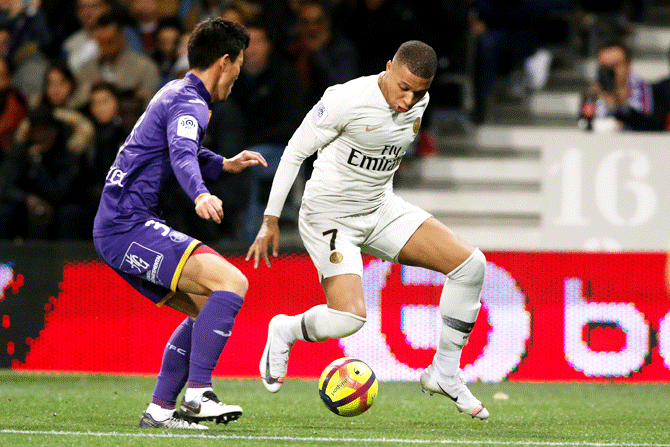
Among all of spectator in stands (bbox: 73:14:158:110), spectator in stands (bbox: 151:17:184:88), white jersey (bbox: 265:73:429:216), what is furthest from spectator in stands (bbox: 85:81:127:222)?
white jersey (bbox: 265:73:429:216)

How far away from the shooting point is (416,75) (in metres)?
5.38

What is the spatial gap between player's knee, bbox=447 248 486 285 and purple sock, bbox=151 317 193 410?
149 cm

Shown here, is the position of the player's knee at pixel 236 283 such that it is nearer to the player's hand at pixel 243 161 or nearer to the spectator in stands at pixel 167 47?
the player's hand at pixel 243 161

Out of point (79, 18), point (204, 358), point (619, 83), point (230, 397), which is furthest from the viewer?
point (79, 18)

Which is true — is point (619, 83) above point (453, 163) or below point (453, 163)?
above

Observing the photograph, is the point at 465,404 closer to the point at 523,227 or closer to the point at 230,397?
the point at 230,397

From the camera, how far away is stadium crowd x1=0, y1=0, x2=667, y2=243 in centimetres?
931

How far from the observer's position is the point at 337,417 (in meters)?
6.05

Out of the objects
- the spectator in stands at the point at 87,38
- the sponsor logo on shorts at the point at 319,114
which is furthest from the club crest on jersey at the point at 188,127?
the spectator in stands at the point at 87,38

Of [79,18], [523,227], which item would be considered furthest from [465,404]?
[79,18]

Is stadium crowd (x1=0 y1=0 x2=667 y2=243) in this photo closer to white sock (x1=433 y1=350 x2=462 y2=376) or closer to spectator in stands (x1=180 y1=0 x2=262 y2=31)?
spectator in stands (x1=180 y1=0 x2=262 y2=31)

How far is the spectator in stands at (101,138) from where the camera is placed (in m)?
9.33

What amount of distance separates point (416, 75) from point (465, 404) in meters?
1.79

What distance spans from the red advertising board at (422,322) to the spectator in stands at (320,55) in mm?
2403
